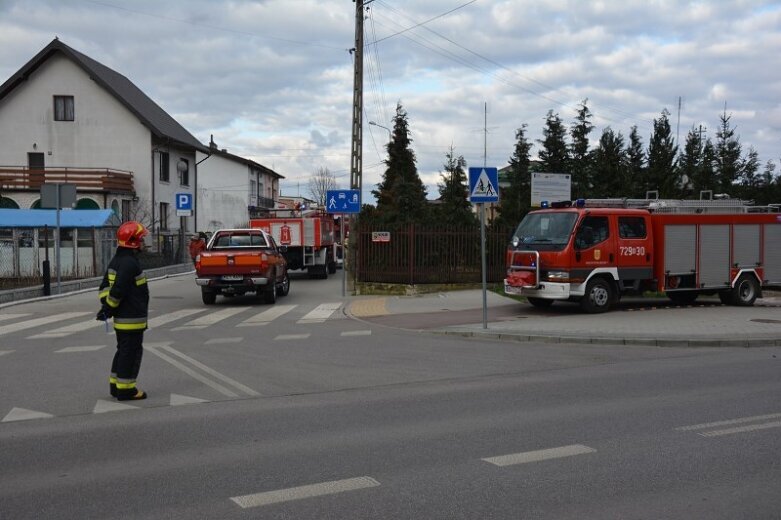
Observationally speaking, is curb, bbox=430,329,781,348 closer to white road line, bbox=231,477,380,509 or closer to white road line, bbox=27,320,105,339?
white road line, bbox=231,477,380,509

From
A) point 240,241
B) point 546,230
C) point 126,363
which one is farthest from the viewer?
point 240,241

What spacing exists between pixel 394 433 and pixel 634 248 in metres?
11.5

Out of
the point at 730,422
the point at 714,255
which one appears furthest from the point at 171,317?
the point at 714,255

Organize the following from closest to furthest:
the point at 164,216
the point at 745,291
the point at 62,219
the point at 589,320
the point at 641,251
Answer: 1. the point at 589,320
2. the point at 641,251
3. the point at 745,291
4. the point at 62,219
5. the point at 164,216

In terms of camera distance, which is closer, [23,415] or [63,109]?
[23,415]

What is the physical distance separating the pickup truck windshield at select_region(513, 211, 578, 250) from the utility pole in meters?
7.13

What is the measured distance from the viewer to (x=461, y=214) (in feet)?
120

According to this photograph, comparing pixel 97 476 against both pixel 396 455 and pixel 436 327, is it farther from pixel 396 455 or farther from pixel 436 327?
pixel 436 327

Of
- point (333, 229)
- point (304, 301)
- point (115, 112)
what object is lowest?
point (304, 301)

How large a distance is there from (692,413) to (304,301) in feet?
47.1

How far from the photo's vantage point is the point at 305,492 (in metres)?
4.93

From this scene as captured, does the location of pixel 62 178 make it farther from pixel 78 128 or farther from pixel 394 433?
pixel 394 433

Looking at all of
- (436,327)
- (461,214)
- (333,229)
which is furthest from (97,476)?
(461,214)

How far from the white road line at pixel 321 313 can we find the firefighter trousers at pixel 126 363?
7688 millimetres
